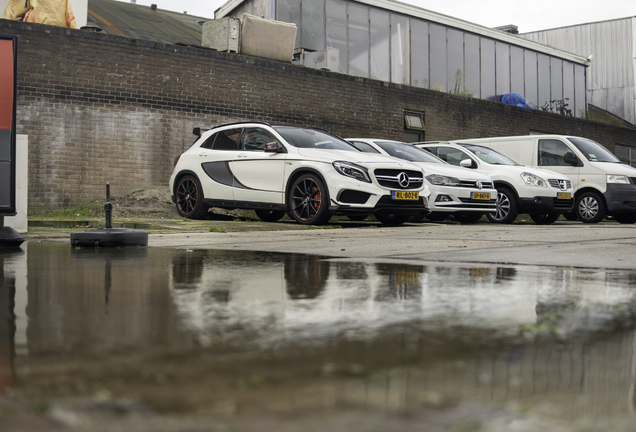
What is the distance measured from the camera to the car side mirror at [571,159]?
13688 mm

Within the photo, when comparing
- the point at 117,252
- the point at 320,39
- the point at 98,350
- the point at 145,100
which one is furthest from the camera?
the point at 320,39

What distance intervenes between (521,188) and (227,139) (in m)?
5.46

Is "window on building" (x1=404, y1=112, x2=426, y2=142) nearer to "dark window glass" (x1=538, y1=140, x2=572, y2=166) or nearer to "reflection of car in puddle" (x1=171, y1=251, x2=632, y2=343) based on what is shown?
"dark window glass" (x1=538, y1=140, x2=572, y2=166)

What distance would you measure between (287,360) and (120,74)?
1475 cm

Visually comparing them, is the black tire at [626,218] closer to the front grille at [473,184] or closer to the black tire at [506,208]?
the black tire at [506,208]

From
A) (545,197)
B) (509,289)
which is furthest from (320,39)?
(509,289)

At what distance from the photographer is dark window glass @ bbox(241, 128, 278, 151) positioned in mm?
10641

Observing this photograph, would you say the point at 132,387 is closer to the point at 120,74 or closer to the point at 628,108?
the point at 120,74

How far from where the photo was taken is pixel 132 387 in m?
1.34

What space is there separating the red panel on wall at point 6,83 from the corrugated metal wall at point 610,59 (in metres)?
41.4

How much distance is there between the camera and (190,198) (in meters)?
11.5

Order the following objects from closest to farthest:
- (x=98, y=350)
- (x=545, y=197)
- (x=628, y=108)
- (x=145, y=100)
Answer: (x=98, y=350) → (x=545, y=197) → (x=145, y=100) → (x=628, y=108)

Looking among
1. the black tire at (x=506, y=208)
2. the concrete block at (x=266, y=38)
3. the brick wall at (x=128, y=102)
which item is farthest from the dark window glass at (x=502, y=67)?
the black tire at (x=506, y=208)

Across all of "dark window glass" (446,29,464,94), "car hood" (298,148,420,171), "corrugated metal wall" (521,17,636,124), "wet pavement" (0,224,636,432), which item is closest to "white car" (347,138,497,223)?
"car hood" (298,148,420,171)
